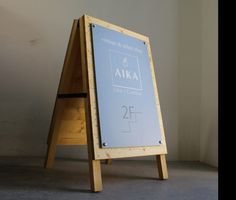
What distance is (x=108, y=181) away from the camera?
179 cm

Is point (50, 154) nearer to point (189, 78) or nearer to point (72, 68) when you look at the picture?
point (72, 68)

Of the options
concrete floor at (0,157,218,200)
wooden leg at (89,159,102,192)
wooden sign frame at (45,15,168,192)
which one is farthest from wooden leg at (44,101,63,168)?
wooden leg at (89,159,102,192)

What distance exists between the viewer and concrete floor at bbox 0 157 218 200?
146cm

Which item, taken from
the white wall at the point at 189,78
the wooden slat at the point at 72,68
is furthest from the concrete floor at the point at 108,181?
the wooden slat at the point at 72,68

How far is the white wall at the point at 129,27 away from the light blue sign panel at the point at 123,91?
77 cm

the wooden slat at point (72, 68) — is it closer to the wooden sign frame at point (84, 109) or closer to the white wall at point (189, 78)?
the wooden sign frame at point (84, 109)

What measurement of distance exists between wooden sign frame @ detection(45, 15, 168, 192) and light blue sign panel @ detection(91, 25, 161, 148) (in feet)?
0.11

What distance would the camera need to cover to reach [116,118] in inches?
68.1

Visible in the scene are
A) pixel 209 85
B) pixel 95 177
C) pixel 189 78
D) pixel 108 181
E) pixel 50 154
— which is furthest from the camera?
pixel 189 78

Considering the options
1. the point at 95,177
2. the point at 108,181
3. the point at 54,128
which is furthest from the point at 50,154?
the point at 95,177

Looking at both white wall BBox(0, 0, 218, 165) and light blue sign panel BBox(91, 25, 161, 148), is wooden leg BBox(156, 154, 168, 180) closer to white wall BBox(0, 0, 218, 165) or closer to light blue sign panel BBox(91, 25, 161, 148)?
light blue sign panel BBox(91, 25, 161, 148)

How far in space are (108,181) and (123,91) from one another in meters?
0.49

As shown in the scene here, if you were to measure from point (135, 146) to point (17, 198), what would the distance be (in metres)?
0.67
